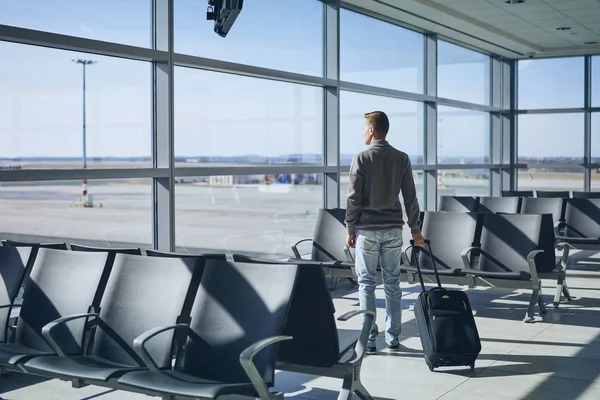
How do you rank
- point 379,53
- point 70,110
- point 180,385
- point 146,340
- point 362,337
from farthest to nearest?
1. point 379,53
2. point 70,110
3. point 362,337
4. point 146,340
5. point 180,385

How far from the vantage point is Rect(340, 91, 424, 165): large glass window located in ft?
31.6

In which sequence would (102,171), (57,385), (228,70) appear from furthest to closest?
(228,70) → (102,171) → (57,385)

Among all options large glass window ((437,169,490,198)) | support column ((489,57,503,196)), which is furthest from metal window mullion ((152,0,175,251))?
support column ((489,57,503,196))

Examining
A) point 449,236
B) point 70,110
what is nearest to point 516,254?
point 449,236

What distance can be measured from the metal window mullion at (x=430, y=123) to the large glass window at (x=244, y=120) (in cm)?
309

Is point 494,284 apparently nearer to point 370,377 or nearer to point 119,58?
point 370,377

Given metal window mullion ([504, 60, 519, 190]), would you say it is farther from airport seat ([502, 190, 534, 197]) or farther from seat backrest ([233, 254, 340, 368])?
seat backrest ([233, 254, 340, 368])

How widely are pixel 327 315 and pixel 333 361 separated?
9.4 inches

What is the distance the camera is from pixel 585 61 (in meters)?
14.4

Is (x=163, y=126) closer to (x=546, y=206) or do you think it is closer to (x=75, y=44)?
(x=75, y=44)

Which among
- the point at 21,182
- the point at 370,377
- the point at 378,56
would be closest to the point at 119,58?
the point at 21,182

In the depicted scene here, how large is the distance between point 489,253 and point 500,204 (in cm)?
290

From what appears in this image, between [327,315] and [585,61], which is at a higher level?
[585,61]

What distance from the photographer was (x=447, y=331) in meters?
5.11
